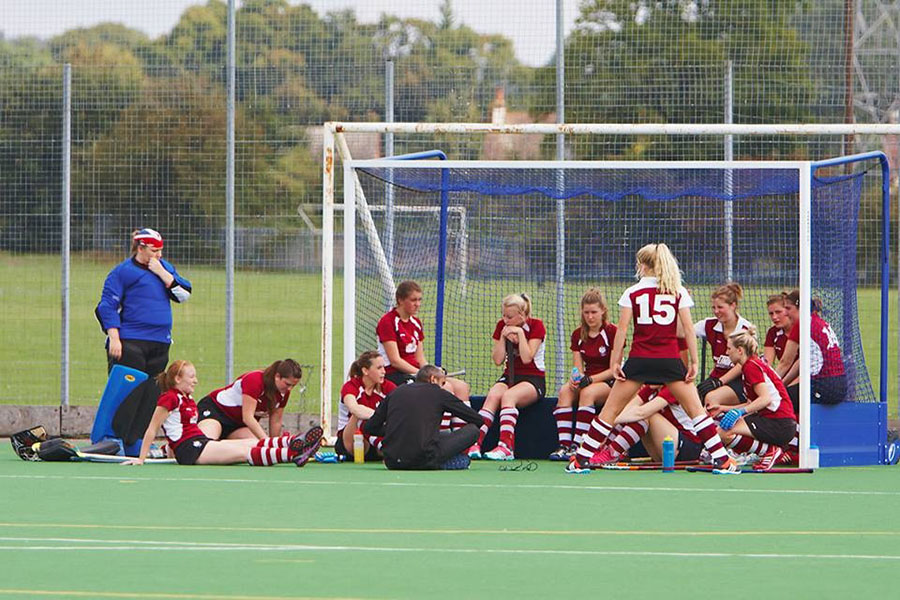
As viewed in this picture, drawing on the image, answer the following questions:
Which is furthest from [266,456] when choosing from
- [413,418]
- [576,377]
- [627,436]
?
[627,436]

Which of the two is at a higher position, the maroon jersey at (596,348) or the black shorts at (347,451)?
the maroon jersey at (596,348)

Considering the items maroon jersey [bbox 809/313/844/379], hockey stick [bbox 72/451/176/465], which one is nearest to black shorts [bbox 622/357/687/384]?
maroon jersey [bbox 809/313/844/379]

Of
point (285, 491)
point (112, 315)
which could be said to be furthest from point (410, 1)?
point (285, 491)

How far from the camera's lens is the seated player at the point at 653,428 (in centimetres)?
1030

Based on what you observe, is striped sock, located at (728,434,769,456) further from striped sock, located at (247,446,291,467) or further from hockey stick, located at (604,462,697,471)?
striped sock, located at (247,446,291,467)

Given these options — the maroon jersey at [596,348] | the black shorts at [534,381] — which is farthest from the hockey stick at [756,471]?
the black shorts at [534,381]

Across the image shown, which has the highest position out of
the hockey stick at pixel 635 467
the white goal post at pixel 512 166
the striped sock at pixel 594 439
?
the white goal post at pixel 512 166

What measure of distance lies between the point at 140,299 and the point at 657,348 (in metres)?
3.95

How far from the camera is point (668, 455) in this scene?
33.4ft

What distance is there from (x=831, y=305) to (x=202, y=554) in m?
6.70

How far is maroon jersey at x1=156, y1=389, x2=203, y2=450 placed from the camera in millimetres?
10258

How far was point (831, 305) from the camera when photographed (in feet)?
38.0

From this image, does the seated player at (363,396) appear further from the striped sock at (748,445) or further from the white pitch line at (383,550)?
the white pitch line at (383,550)

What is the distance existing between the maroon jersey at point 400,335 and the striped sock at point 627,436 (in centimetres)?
178
